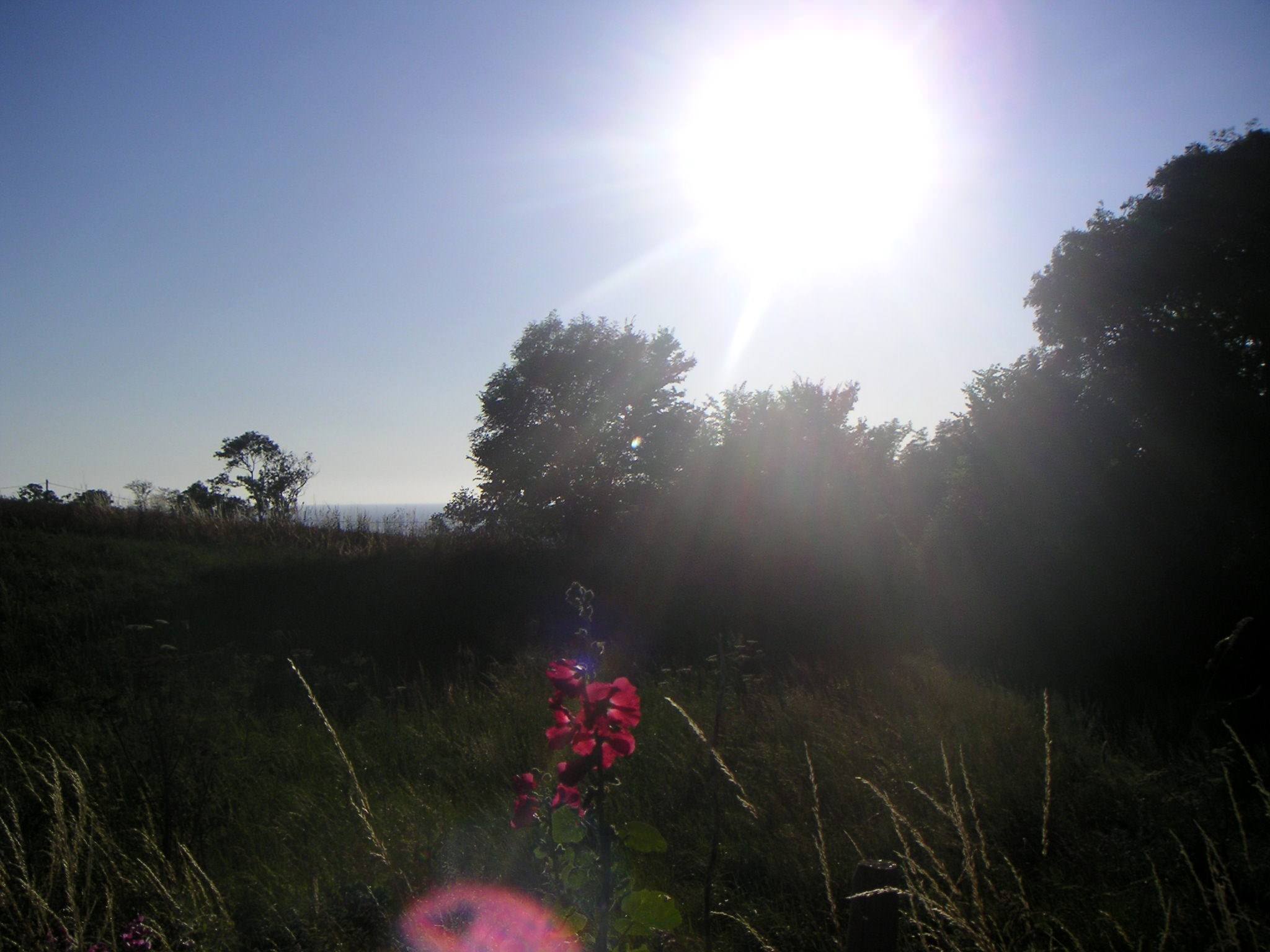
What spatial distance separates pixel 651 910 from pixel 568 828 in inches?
11.2

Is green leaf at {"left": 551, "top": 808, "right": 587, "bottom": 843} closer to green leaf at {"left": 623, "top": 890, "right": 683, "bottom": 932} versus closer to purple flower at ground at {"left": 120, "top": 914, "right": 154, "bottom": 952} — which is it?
green leaf at {"left": 623, "top": 890, "right": 683, "bottom": 932}

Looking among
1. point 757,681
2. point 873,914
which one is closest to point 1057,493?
point 757,681

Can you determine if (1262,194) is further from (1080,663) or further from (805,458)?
(1080,663)

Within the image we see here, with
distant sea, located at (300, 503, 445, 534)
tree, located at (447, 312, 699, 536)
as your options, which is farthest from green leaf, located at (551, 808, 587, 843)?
tree, located at (447, 312, 699, 536)

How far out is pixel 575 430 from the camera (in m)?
31.4

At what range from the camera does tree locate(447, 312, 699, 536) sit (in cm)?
3050

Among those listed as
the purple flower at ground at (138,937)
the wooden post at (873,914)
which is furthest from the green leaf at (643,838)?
the purple flower at ground at (138,937)

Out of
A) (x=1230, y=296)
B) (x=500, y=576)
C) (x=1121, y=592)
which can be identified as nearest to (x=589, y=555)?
(x=500, y=576)

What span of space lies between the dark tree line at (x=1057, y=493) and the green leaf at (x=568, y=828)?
8.77 metres

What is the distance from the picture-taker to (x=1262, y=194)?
14.4 metres

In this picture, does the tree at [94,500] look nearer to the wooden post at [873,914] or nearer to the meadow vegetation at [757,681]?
the meadow vegetation at [757,681]

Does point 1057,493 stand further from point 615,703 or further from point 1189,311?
point 615,703

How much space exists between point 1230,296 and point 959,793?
15.0 meters

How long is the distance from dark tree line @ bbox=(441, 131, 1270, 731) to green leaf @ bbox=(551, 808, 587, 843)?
8.77 m
